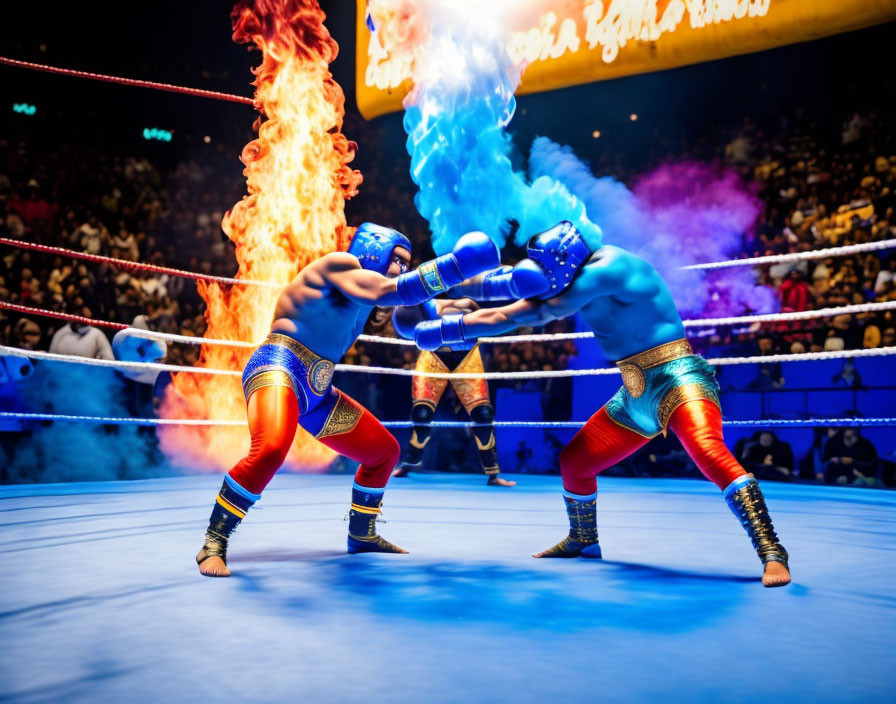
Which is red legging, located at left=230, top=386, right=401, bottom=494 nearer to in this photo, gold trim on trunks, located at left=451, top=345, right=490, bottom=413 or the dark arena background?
the dark arena background

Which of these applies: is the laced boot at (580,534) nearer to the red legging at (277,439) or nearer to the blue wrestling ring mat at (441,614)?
the blue wrestling ring mat at (441,614)

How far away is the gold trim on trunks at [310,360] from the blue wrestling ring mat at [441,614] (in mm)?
517

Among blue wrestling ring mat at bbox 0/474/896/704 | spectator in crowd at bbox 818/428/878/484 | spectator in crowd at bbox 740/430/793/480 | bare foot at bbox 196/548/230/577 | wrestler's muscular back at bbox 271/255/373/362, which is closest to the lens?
blue wrestling ring mat at bbox 0/474/896/704

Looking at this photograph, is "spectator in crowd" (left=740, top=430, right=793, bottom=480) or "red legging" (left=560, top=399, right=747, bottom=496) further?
"spectator in crowd" (left=740, top=430, right=793, bottom=480)

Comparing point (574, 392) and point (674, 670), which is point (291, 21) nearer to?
point (574, 392)

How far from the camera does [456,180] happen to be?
4.30m

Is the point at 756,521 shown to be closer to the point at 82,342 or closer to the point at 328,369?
the point at 328,369

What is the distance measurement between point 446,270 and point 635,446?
802 millimetres

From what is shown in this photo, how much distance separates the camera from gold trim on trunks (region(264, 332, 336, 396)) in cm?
253

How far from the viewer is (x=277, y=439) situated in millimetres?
2338

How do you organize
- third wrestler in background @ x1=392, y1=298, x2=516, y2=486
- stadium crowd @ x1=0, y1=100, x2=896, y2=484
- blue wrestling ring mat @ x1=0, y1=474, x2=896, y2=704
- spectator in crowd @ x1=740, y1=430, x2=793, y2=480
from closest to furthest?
blue wrestling ring mat @ x1=0, y1=474, x2=896, y2=704, third wrestler in background @ x1=392, y1=298, x2=516, y2=486, spectator in crowd @ x1=740, y1=430, x2=793, y2=480, stadium crowd @ x1=0, y1=100, x2=896, y2=484

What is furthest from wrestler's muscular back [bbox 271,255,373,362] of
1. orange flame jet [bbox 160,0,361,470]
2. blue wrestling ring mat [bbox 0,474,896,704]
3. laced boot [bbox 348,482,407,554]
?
orange flame jet [bbox 160,0,361,470]

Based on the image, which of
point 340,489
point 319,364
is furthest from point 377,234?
point 340,489

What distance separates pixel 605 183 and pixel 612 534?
5.31 metres
